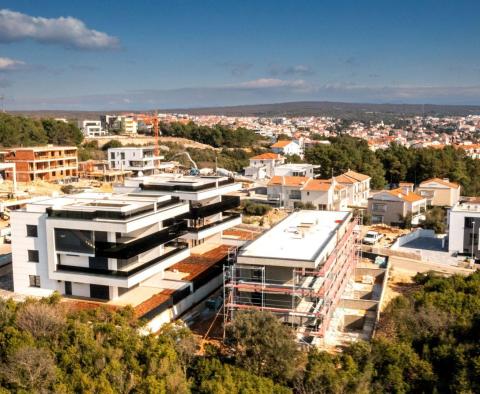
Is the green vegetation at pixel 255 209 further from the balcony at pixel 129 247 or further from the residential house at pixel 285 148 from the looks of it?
the residential house at pixel 285 148

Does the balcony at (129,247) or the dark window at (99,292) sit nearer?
the balcony at (129,247)

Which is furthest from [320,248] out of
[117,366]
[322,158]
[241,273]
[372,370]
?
[322,158]

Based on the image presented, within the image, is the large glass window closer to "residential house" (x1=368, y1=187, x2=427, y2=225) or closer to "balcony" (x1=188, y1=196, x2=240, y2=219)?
"balcony" (x1=188, y1=196, x2=240, y2=219)

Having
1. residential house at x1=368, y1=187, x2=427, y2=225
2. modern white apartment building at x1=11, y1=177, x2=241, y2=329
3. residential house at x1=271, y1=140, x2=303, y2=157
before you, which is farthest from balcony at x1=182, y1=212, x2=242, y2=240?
residential house at x1=271, y1=140, x2=303, y2=157

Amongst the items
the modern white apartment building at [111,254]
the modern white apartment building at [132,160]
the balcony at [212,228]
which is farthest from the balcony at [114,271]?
the modern white apartment building at [132,160]

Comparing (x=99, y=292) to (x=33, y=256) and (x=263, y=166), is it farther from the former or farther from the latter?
(x=263, y=166)

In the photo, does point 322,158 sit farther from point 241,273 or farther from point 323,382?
point 323,382
